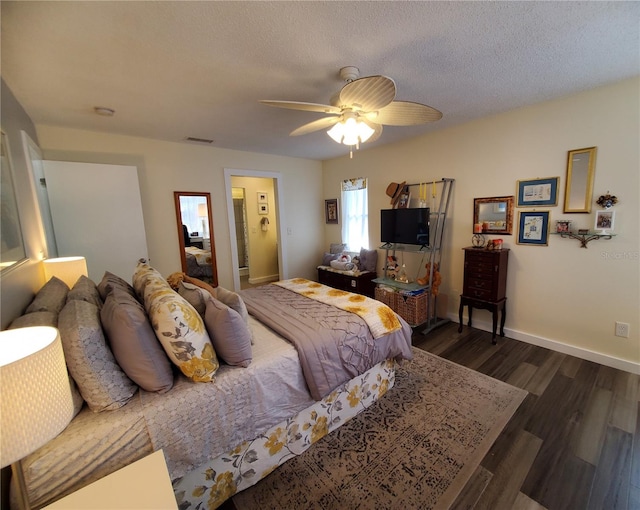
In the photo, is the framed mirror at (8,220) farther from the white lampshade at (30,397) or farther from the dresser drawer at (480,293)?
the dresser drawer at (480,293)

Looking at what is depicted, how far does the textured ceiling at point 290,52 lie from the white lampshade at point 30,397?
5.00 feet

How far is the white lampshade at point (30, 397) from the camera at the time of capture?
2.07ft

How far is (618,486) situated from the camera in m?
1.41

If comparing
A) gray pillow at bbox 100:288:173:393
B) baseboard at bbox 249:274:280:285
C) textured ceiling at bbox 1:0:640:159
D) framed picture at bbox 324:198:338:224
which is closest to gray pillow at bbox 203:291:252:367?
gray pillow at bbox 100:288:173:393

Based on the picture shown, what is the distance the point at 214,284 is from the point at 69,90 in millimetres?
2618

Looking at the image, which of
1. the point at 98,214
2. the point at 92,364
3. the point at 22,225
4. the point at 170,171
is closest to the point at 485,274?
the point at 92,364

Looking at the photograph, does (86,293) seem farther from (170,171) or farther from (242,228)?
(242,228)

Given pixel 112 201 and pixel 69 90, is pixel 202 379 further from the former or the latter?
pixel 112 201

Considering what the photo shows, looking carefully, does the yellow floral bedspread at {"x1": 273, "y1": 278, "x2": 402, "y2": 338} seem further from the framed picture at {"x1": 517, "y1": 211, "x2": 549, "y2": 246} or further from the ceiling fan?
the framed picture at {"x1": 517, "y1": 211, "x2": 549, "y2": 246}

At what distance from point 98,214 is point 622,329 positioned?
5.11m

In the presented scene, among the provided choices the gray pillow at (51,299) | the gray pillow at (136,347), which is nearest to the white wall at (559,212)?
the gray pillow at (136,347)

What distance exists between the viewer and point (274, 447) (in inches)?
60.1

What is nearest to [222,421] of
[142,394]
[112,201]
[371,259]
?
[142,394]

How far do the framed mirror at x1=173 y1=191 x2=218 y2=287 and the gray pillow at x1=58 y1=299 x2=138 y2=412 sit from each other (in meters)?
2.68
